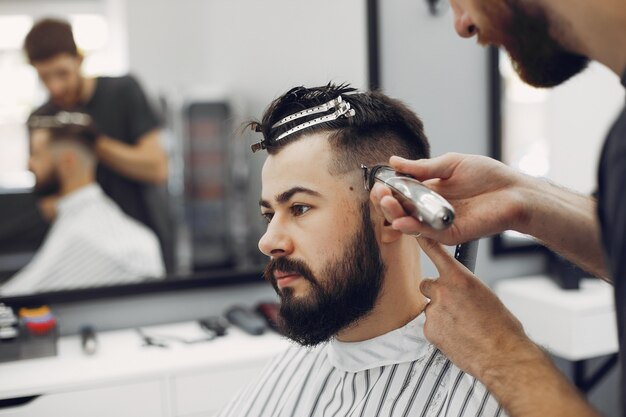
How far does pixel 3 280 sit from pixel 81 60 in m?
0.75

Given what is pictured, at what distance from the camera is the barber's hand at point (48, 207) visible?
6.78ft

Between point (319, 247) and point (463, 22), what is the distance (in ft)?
1.80

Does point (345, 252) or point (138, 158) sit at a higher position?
point (138, 158)

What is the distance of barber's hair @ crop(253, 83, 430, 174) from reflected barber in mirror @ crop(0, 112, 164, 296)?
940 millimetres

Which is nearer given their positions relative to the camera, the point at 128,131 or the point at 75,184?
the point at 75,184

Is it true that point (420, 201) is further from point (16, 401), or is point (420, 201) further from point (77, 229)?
point (77, 229)

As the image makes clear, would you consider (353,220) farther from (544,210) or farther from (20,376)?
(20,376)

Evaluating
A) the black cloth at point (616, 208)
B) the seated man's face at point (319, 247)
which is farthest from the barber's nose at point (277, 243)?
the black cloth at point (616, 208)

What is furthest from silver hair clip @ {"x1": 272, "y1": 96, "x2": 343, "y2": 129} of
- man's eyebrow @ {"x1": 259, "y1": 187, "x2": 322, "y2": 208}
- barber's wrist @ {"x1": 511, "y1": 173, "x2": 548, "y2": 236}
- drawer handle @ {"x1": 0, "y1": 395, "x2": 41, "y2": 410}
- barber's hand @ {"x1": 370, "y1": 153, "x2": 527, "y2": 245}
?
drawer handle @ {"x1": 0, "y1": 395, "x2": 41, "y2": 410}

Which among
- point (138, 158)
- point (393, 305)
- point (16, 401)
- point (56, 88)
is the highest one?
point (56, 88)

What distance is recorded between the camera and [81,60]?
7.03 feet

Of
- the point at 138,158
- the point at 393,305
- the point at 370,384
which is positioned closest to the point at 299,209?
the point at 393,305

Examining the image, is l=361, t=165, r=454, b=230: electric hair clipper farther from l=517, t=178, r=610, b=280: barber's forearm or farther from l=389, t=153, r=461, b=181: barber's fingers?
l=517, t=178, r=610, b=280: barber's forearm

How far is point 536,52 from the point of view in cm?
85
